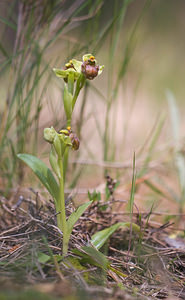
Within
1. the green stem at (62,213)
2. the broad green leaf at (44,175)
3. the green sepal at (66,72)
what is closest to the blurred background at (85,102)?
the green sepal at (66,72)

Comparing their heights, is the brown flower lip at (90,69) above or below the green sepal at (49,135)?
above

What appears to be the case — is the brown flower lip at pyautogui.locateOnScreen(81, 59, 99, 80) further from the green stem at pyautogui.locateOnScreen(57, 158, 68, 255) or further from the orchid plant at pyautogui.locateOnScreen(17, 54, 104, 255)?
the green stem at pyautogui.locateOnScreen(57, 158, 68, 255)

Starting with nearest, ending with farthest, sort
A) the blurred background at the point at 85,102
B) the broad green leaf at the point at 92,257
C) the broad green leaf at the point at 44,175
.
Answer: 1. the broad green leaf at the point at 92,257
2. the broad green leaf at the point at 44,175
3. the blurred background at the point at 85,102

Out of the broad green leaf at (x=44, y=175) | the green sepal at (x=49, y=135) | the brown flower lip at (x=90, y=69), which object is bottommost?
the broad green leaf at (x=44, y=175)

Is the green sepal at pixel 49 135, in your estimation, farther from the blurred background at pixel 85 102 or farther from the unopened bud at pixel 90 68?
the blurred background at pixel 85 102

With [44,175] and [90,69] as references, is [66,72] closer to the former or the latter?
[90,69]

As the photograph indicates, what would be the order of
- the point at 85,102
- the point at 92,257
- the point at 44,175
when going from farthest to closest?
1. the point at 85,102
2. the point at 44,175
3. the point at 92,257

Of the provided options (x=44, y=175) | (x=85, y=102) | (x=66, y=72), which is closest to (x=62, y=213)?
(x=44, y=175)

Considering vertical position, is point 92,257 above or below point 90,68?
below
